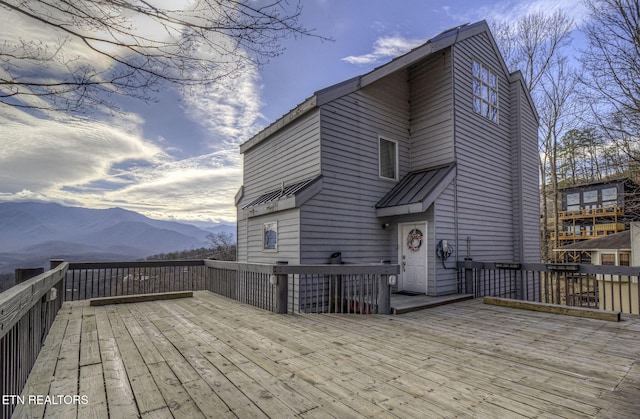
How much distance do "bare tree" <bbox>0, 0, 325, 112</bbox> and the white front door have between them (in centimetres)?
572

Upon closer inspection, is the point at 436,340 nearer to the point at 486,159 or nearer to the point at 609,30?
the point at 486,159

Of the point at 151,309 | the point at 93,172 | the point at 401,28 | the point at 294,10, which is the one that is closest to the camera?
the point at 294,10

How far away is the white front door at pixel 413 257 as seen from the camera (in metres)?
7.52

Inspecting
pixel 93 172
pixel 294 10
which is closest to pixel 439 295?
pixel 294 10

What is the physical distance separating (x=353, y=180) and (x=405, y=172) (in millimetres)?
2007

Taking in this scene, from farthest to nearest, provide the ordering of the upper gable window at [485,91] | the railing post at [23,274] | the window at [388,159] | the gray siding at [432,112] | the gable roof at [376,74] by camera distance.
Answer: the upper gable window at [485,91]
the window at [388,159]
the gray siding at [432,112]
the gable roof at [376,74]
the railing post at [23,274]

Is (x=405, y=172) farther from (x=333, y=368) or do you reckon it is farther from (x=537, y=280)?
(x=333, y=368)

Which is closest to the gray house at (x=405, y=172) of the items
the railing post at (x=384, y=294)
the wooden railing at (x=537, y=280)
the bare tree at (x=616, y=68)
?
the wooden railing at (x=537, y=280)

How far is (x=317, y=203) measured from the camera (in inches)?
270

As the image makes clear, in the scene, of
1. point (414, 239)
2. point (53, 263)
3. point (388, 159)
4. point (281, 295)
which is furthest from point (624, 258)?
point (53, 263)

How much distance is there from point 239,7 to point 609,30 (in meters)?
11.9

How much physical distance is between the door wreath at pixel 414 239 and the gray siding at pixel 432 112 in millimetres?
1957

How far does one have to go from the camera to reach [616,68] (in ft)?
29.8

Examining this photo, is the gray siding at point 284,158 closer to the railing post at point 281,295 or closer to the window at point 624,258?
the railing post at point 281,295
